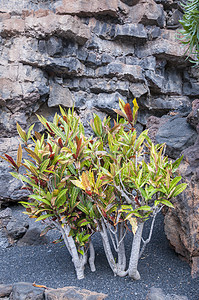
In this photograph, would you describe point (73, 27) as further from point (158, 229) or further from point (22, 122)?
point (158, 229)

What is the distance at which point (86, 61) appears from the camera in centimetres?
849

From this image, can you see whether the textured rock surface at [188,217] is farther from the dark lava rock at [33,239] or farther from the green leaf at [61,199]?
the dark lava rock at [33,239]

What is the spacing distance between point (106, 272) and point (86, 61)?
7.27m

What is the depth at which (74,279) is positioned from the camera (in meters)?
2.62

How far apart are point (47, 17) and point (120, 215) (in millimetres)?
7317

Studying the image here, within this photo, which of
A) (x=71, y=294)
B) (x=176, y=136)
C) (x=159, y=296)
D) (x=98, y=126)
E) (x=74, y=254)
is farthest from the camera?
(x=176, y=136)

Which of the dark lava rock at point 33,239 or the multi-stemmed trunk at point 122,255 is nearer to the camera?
the multi-stemmed trunk at point 122,255

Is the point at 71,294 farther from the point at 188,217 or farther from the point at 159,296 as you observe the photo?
the point at 188,217

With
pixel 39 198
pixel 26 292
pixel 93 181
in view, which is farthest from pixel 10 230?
pixel 93 181

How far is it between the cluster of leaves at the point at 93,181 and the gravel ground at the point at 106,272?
0.37 metres

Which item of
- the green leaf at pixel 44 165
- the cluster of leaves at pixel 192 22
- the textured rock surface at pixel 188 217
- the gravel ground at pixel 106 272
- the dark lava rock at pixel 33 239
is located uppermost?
the cluster of leaves at pixel 192 22

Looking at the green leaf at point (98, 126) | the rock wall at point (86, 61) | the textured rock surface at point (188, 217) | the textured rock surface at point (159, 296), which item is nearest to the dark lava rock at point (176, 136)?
the textured rock surface at point (188, 217)

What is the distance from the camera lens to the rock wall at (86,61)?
7477 millimetres

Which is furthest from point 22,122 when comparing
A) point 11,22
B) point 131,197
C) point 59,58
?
point 131,197
